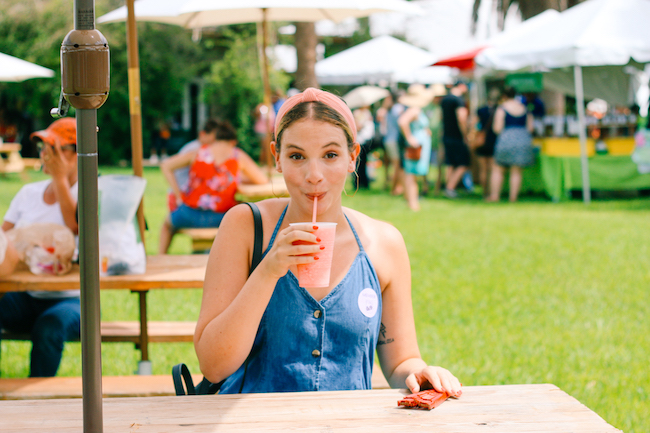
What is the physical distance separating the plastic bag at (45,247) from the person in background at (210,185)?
2.91 metres

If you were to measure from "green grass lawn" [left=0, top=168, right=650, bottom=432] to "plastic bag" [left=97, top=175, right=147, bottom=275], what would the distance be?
46.3 inches

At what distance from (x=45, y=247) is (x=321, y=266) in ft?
6.58

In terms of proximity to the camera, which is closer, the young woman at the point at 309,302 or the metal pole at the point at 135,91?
the young woman at the point at 309,302

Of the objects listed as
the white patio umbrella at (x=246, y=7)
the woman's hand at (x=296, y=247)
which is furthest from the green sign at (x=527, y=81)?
the woman's hand at (x=296, y=247)

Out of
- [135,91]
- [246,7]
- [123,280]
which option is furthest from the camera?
[246,7]

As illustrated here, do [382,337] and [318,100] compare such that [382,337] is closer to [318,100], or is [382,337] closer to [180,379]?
[180,379]

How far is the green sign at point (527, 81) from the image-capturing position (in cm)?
1241

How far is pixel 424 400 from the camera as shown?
149 cm

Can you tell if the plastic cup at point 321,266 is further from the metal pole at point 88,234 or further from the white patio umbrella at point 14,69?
Result: the white patio umbrella at point 14,69

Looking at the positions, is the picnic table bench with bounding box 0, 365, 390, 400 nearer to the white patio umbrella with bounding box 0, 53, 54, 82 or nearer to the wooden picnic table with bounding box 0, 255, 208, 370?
the wooden picnic table with bounding box 0, 255, 208, 370

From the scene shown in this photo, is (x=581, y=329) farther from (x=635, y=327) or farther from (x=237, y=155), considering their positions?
(x=237, y=155)

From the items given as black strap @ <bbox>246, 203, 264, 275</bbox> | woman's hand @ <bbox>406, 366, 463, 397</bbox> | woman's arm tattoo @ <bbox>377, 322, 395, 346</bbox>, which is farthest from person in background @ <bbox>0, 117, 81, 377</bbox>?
woman's hand @ <bbox>406, 366, 463, 397</bbox>

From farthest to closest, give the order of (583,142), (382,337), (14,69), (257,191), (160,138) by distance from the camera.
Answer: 1. (160,138)
2. (583,142)
3. (14,69)
4. (257,191)
5. (382,337)

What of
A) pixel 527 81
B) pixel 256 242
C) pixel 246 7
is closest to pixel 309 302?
pixel 256 242
